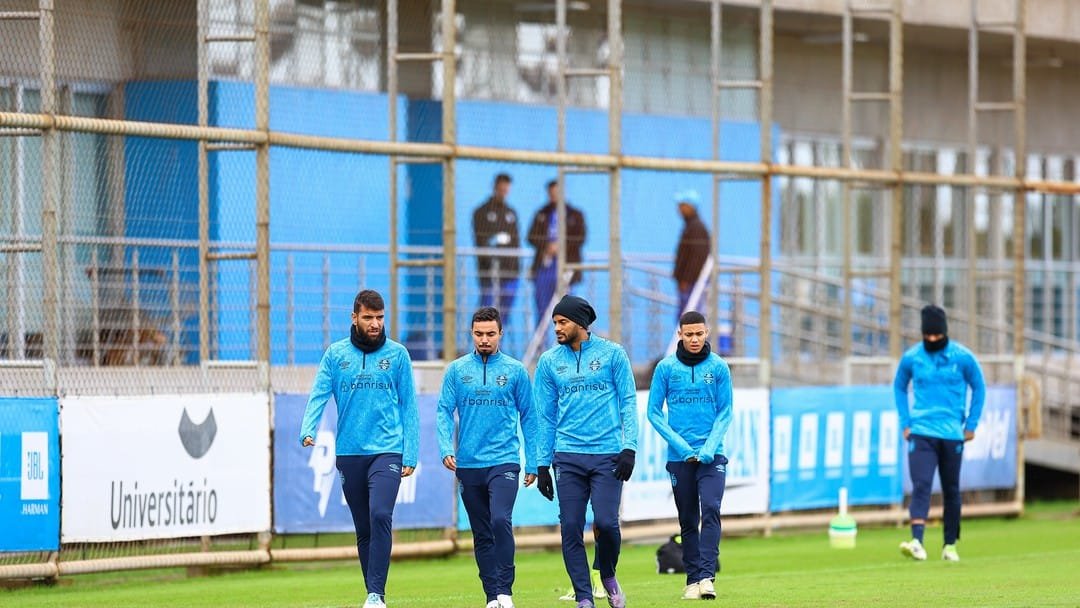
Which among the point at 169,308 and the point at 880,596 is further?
the point at 169,308

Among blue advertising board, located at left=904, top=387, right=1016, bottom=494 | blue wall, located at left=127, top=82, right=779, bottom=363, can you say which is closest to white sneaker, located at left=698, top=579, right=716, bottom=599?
blue wall, located at left=127, top=82, right=779, bottom=363

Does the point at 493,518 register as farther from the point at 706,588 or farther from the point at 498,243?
the point at 498,243

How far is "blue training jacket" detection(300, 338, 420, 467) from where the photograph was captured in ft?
38.7

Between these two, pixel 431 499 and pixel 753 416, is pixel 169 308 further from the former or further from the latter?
pixel 753 416

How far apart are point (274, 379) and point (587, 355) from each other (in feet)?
21.9

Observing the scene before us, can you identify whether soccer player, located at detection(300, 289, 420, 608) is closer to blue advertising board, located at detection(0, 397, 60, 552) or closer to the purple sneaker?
the purple sneaker

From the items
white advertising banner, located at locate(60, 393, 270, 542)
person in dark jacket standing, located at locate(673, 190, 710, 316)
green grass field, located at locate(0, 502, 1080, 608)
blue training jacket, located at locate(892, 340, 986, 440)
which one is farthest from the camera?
person in dark jacket standing, located at locate(673, 190, 710, 316)

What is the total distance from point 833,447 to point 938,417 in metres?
4.11

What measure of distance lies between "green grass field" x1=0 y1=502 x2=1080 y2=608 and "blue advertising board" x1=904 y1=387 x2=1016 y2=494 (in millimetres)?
2861

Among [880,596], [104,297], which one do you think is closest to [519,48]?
[104,297]

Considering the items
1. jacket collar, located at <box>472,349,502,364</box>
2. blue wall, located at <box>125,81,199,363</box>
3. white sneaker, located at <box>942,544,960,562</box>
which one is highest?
blue wall, located at <box>125,81,199,363</box>

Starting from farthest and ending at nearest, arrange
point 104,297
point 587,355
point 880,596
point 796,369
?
point 796,369 < point 104,297 < point 880,596 < point 587,355

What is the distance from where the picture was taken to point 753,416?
19734 millimetres

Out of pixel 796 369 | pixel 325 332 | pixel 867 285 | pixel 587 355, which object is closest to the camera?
pixel 587 355
